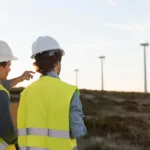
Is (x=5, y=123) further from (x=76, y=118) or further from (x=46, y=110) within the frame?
(x=76, y=118)

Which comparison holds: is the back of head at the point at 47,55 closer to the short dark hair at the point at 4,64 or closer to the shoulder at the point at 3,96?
the shoulder at the point at 3,96

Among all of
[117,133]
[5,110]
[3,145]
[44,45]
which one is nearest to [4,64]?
[5,110]

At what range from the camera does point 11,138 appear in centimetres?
433

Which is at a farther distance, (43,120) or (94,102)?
(94,102)

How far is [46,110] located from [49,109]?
0.03 m

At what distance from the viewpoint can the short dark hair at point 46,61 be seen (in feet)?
13.4

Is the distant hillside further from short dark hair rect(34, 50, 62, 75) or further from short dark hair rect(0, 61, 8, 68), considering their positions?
short dark hair rect(34, 50, 62, 75)

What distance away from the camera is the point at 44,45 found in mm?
4129

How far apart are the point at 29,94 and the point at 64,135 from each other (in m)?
0.49

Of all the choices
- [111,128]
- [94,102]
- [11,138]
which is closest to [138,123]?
[111,128]

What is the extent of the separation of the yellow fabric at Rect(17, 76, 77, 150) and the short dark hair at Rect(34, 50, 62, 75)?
85 millimetres

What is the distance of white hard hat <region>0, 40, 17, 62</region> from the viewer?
15.2 feet

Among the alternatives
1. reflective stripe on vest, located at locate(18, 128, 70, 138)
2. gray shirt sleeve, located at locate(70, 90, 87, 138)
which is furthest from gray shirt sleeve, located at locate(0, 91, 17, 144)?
gray shirt sleeve, located at locate(70, 90, 87, 138)

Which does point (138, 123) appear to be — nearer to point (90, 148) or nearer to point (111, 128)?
point (111, 128)
